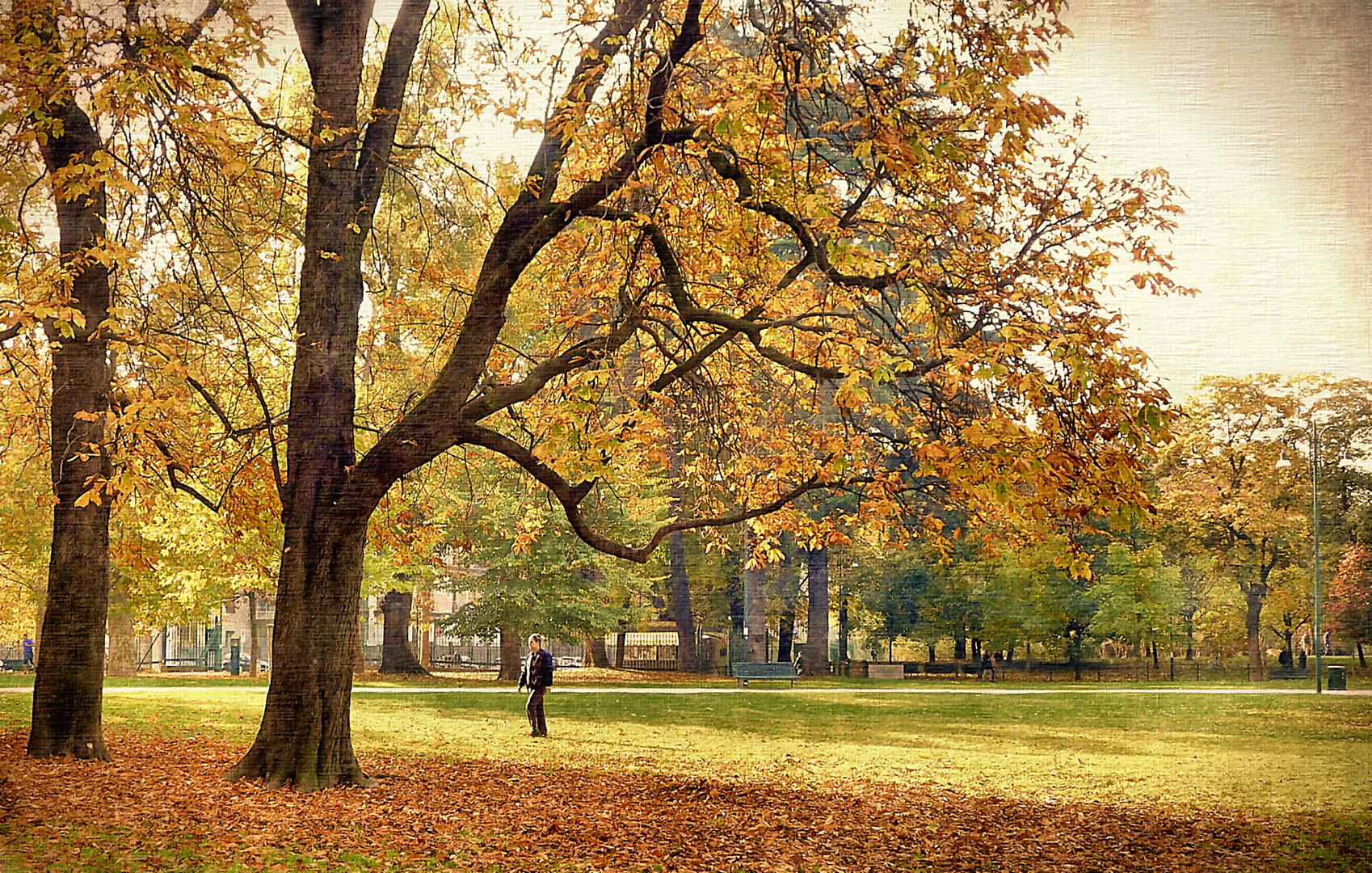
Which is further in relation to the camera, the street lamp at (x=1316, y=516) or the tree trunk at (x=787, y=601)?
the tree trunk at (x=787, y=601)

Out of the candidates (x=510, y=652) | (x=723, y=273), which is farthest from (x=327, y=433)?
(x=510, y=652)

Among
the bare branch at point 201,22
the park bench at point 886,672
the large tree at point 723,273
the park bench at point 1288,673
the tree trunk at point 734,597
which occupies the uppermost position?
the bare branch at point 201,22

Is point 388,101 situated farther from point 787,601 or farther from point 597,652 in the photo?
point 787,601

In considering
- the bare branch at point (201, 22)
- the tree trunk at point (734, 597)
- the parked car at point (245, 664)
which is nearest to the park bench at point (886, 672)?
the tree trunk at point (734, 597)

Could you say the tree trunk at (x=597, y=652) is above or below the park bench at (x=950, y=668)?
above

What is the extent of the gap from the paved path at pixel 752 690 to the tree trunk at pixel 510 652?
0.78 ft

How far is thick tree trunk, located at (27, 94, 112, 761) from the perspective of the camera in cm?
389

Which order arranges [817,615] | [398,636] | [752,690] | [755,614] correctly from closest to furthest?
[398,636], [752,690], [755,614], [817,615]

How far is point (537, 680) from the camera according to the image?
20.2ft

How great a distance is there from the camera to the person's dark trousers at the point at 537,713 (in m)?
6.00

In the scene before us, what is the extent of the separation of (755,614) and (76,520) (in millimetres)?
3659

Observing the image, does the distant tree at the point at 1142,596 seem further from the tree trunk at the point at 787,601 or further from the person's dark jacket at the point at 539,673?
the person's dark jacket at the point at 539,673

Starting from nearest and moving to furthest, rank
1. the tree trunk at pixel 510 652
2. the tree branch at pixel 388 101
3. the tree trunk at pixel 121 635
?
the tree branch at pixel 388 101 < the tree trunk at pixel 121 635 < the tree trunk at pixel 510 652

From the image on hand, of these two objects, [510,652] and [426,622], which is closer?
[426,622]
